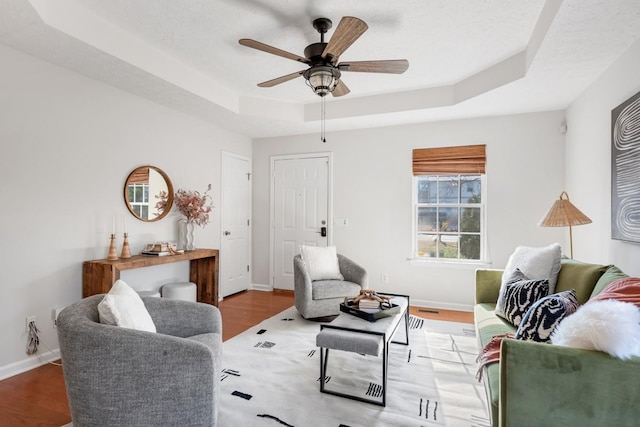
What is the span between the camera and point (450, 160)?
4312 mm

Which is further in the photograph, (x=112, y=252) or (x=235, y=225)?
(x=235, y=225)

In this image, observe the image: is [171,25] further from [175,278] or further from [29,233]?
[175,278]

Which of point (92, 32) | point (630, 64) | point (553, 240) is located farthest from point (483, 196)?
point (92, 32)

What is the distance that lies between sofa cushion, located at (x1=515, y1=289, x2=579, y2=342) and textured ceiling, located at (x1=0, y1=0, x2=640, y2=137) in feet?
5.45

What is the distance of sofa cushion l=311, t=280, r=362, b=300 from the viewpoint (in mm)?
3645

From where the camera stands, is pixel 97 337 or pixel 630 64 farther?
pixel 630 64

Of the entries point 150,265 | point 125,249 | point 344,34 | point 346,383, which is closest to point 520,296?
point 346,383

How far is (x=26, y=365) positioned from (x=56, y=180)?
4.85 ft

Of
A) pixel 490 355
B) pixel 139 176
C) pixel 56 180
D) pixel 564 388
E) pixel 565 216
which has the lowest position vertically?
pixel 490 355

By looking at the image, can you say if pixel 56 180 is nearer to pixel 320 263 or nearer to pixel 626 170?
pixel 320 263

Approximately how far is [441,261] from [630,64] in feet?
8.84

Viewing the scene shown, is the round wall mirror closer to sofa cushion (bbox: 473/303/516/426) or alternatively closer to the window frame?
the window frame

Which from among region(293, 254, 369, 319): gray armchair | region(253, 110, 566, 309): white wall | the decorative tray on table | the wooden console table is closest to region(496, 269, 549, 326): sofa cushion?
the decorative tray on table

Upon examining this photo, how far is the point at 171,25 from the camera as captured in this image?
258 cm
